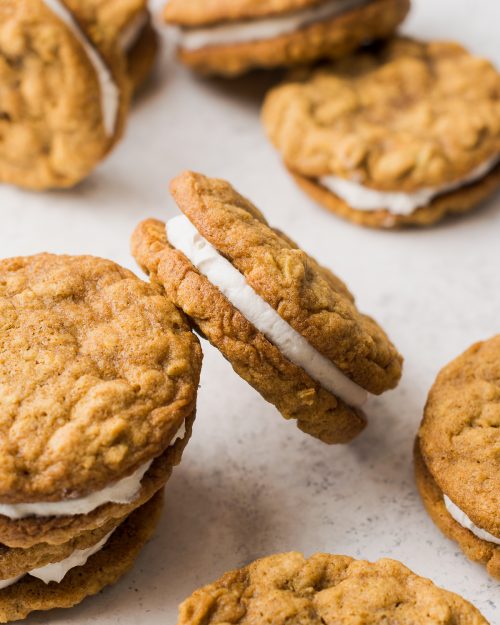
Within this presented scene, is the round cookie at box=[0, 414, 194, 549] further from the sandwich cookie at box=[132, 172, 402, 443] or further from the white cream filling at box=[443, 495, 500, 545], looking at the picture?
the white cream filling at box=[443, 495, 500, 545]

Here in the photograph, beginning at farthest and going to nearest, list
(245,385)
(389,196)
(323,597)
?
(389,196) → (245,385) → (323,597)

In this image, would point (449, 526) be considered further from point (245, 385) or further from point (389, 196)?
point (389, 196)

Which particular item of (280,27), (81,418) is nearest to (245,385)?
(81,418)

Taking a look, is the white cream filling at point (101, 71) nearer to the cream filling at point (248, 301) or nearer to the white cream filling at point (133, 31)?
the white cream filling at point (133, 31)

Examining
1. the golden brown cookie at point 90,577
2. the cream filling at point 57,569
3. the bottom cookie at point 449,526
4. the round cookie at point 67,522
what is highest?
the round cookie at point 67,522

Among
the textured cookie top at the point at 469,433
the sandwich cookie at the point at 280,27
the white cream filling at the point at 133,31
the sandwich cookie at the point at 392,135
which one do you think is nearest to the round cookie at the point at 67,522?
the textured cookie top at the point at 469,433

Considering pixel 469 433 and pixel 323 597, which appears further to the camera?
pixel 469 433
